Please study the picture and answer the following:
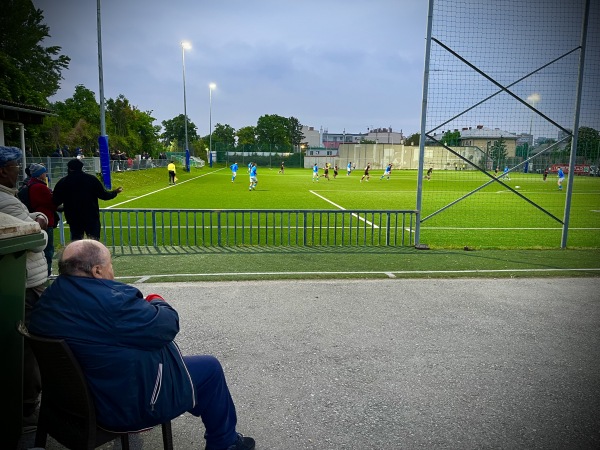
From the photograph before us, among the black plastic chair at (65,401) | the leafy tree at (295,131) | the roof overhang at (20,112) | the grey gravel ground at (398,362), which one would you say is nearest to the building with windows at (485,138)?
the grey gravel ground at (398,362)

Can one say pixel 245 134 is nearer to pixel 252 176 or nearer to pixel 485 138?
pixel 252 176

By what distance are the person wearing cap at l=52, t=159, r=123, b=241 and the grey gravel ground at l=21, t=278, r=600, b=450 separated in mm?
1904

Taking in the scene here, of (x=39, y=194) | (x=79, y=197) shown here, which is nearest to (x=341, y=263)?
(x=79, y=197)

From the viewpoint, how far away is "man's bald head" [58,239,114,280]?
2.27 m

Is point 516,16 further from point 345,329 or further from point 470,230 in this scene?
point 345,329

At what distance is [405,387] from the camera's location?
368 centimetres

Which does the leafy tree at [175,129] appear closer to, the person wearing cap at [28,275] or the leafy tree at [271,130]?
the leafy tree at [271,130]

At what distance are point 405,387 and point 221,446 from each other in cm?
170

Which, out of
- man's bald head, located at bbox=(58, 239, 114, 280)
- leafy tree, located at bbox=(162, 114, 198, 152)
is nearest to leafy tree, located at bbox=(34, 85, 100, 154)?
man's bald head, located at bbox=(58, 239, 114, 280)

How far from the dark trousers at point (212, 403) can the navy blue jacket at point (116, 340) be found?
35 cm

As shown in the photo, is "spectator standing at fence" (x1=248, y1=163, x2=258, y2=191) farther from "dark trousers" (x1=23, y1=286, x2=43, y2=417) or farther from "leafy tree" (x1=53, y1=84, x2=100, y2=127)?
"leafy tree" (x1=53, y1=84, x2=100, y2=127)

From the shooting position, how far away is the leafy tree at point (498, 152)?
1140cm

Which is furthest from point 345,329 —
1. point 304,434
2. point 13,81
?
point 13,81

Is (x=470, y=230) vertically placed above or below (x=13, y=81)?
below
